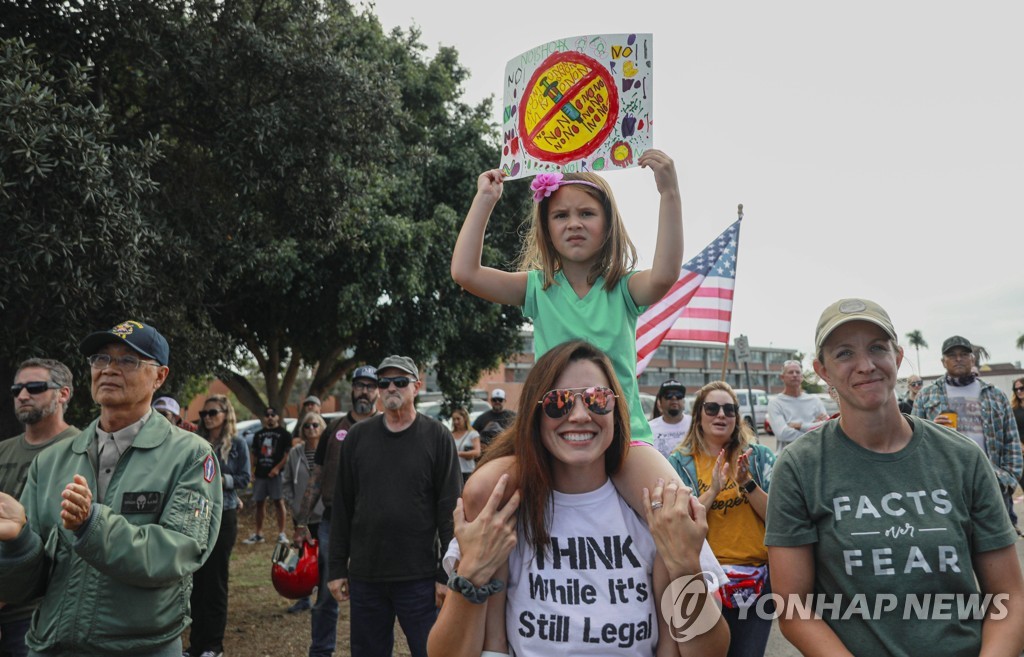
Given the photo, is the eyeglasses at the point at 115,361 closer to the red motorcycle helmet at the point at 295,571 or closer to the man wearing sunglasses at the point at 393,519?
the man wearing sunglasses at the point at 393,519

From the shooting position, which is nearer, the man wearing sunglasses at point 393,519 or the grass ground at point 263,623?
the man wearing sunglasses at point 393,519

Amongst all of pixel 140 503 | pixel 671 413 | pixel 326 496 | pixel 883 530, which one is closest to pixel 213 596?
pixel 326 496

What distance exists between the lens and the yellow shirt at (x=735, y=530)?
4.14 meters

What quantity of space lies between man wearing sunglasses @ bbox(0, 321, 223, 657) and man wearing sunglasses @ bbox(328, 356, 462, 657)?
1.67m

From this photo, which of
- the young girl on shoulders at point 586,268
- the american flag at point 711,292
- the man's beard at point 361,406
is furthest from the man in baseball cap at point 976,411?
the man's beard at point 361,406

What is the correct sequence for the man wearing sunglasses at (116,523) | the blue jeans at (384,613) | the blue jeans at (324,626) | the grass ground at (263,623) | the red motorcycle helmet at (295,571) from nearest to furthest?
the man wearing sunglasses at (116,523) → the blue jeans at (384,613) → the blue jeans at (324,626) → the red motorcycle helmet at (295,571) → the grass ground at (263,623)

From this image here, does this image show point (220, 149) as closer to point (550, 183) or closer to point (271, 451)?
point (271, 451)

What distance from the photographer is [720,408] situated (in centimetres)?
468

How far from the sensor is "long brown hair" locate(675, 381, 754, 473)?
15.3 ft

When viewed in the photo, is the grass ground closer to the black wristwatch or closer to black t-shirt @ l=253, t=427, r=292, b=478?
black t-shirt @ l=253, t=427, r=292, b=478

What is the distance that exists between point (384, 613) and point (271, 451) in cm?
774

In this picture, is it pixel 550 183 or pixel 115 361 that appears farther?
pixel 115 361

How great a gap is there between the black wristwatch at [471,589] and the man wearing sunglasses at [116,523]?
132 cm

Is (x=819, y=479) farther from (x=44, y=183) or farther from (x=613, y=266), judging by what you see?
(x=44, y=183)
